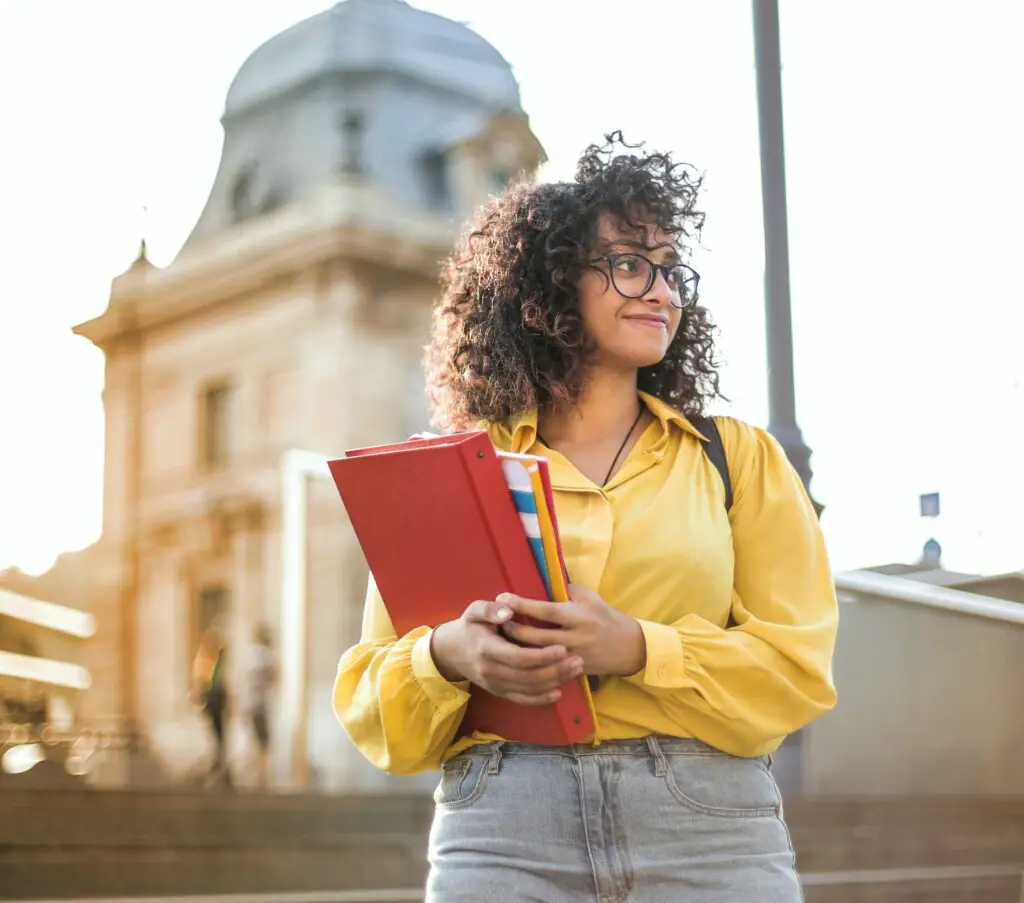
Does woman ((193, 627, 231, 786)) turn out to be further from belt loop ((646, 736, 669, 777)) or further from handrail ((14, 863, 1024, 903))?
belt loop ((646, 736, 669, 777))

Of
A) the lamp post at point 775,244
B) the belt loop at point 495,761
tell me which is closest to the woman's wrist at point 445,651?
the belt loop at point 495,761

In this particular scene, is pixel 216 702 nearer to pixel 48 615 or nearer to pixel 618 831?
pixel 48 615

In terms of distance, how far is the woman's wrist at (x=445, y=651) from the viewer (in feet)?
6.29

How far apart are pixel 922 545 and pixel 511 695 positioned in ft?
14.3

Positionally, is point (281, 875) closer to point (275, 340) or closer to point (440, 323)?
point (440, 323)

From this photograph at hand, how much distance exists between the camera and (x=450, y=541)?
1.92 metres

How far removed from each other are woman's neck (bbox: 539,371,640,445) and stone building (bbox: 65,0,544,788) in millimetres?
14825

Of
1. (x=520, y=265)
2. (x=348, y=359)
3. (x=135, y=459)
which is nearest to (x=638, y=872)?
(x=520, y=265)

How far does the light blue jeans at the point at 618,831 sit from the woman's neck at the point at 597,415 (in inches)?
19.0

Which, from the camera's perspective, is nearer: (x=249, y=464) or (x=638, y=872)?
(x=638, y=872)

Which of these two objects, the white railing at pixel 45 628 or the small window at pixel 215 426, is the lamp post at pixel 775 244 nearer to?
the white railing at pixel 45 628

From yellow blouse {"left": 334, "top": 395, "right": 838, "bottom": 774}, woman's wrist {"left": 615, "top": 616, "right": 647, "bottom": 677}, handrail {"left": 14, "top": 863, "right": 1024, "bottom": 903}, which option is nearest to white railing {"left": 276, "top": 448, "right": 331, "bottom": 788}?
handrail {"left": 14, "top": 863, "right": 1024, "bottom": 903}

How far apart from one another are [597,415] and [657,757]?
1.76 feet

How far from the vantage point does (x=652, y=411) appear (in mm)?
2229
